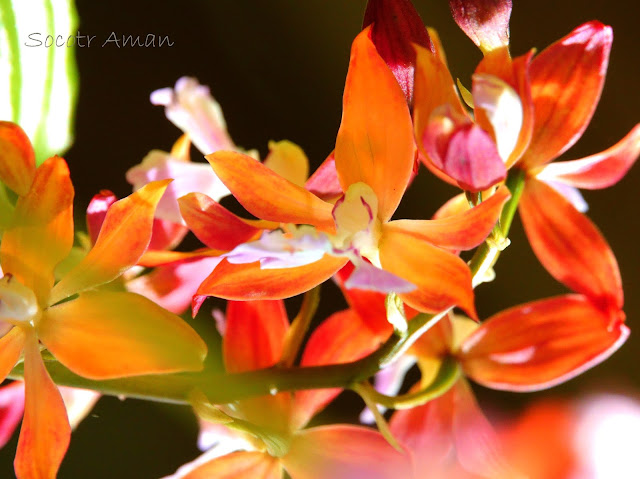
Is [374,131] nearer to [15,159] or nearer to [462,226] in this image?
[462,226]

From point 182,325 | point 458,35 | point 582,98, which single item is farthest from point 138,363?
point 458,35

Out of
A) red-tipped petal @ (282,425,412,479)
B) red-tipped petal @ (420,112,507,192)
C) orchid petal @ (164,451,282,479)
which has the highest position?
red-tipped petal @ (420,112,507,192)

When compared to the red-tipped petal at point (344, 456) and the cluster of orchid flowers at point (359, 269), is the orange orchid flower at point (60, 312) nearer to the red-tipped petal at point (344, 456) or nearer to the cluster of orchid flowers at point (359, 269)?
the cluster of orchid flowers at point (359, 269)

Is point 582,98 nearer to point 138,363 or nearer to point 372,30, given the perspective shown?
point 372,30

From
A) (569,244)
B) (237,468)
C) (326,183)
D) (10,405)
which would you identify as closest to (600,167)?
(569,244)

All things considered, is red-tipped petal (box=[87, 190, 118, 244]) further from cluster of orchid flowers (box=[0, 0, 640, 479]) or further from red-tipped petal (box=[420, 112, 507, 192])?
red-tipped petal (box=[420, 112, 507, 192])

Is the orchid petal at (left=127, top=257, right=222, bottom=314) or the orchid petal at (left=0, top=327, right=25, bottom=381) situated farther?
the orchid petal at (left=127, top=257, right=222, bottom=314)

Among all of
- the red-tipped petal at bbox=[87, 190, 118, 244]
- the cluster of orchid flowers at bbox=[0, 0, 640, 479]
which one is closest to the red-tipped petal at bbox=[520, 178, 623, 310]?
the cluster of orchid flowers at bbox=[0, 0, 640, 479]

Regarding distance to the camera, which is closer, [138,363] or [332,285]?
[138,363]

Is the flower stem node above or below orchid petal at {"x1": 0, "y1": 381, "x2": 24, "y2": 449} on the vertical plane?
above
